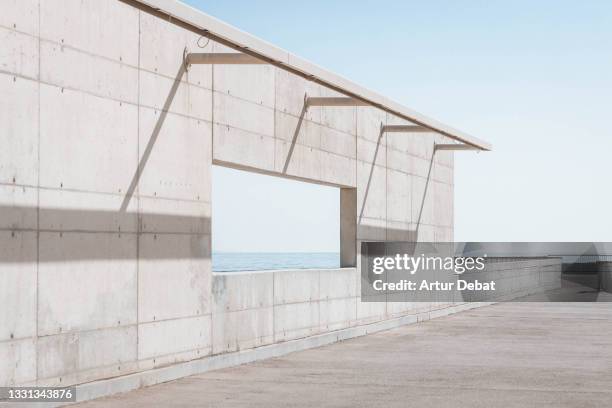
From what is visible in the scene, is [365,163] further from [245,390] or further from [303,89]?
[245,390]

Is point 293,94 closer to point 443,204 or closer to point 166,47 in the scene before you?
point 166,47

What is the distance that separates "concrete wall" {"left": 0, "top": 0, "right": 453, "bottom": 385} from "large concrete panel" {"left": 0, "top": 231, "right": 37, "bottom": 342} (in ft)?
0.05

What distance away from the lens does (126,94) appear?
1176 centimetres

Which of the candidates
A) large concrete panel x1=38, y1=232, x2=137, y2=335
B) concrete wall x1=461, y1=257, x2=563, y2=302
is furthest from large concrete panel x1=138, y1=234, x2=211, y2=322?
concrete wall x1=461, y1=257, x2=563, y2=302

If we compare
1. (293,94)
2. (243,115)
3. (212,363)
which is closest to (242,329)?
(212,363)

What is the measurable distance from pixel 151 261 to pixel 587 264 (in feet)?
140

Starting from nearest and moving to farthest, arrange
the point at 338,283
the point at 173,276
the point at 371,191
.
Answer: the point at 173,276 → the point at 338,283 → the point at 371,191

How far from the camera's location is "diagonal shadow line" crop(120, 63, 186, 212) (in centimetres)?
1180

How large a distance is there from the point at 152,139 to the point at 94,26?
170 centimetres

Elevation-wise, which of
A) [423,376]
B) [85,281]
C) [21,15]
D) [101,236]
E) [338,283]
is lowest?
[423,376]

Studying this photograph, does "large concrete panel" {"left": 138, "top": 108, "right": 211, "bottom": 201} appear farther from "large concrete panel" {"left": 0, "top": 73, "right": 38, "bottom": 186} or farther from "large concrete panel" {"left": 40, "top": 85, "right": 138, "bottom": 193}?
"large concrete panel" {"left": 0, "top": 73, "right": 38, "bottom": 186}

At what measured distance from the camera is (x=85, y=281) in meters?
10.9

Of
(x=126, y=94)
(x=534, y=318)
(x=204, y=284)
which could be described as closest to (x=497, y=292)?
(x=534, y=318)

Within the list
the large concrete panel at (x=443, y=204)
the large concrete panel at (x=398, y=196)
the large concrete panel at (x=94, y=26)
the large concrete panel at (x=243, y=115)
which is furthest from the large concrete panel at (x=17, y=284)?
the large concrete panel at (x=443, y=204)
